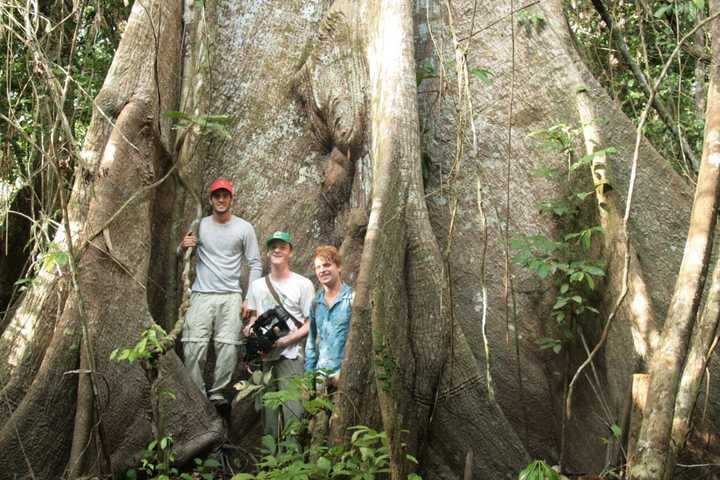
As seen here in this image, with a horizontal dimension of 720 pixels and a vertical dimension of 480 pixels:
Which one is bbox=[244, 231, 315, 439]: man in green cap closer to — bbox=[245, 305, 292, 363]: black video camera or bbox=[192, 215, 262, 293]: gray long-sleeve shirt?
bbox=[245, 305, 292, 363]: black video camera

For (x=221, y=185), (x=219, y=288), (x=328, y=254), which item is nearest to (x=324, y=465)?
(x=328, y=254)

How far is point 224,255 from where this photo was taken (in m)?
5.58

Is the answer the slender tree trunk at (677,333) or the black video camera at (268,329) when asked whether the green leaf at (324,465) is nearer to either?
the slender tree trunk at (677,333)

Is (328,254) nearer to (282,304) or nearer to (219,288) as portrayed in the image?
(282,304)

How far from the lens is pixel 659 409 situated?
3359mm

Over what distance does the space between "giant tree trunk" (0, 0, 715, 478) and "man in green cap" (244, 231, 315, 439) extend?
371 millimetres

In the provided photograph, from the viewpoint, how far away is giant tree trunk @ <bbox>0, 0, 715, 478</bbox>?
4.84 meters

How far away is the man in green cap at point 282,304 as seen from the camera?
206 inches

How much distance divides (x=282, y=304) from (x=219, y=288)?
19.5 inches

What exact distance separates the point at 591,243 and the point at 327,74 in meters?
2.18

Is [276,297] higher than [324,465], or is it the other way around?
[276,297]

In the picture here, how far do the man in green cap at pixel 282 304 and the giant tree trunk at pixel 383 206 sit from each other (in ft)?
1.22

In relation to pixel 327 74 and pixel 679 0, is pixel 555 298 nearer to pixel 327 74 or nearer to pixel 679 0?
pixel 327 74

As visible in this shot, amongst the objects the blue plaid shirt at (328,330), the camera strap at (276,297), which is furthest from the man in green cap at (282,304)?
the blue plaid shirt at (328,330)
